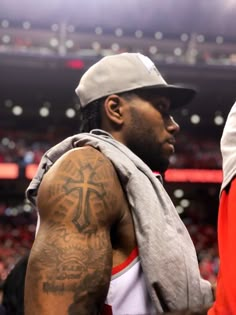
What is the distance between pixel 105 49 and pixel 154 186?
39.2 ft

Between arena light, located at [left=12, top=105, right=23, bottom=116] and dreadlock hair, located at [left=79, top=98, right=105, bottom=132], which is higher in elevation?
dreadlock hair, located at [left=79, top=98, right=105, bottom=132]

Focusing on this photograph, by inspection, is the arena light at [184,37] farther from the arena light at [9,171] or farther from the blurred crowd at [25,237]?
the arena light at [9,171]

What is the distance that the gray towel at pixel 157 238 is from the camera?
49.8 inches

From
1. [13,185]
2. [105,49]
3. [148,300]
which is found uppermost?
[148,300]

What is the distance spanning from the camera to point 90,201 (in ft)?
4.09

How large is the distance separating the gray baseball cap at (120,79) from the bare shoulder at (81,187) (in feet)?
0.99

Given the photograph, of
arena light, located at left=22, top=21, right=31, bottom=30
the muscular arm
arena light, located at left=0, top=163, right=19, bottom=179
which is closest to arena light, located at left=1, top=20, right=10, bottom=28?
arena light, located at left=22, top=21, right=31, bottom=30

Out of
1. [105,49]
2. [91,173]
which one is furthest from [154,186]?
[105,49]

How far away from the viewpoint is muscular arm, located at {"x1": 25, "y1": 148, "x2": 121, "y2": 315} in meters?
1.19

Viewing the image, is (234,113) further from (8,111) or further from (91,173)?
(8,111)

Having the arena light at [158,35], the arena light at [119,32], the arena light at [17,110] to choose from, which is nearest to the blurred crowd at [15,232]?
the arena light at [17,110]

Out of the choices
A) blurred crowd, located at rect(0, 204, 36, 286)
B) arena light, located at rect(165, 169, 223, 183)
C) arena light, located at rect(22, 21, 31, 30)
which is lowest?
blurred crowd, located at rect(0, 204, 36, 286)

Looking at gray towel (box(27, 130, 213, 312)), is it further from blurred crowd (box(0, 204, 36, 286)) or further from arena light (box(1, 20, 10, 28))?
arena light (box(1, 20, 10, 28))

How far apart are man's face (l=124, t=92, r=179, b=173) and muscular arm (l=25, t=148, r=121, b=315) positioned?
262 millimetres
